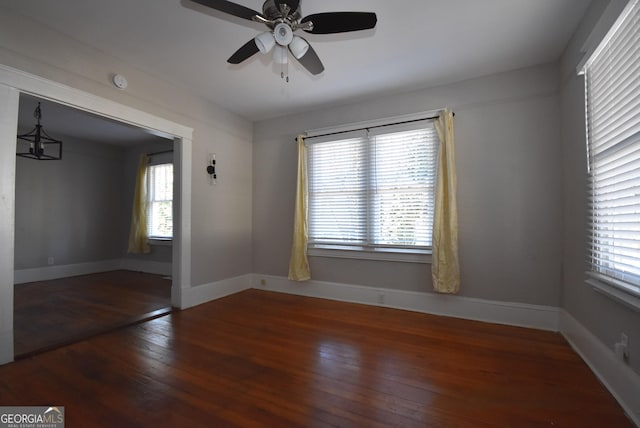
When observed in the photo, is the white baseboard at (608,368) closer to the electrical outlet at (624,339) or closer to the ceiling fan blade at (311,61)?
the electrical outlet at (624,339)

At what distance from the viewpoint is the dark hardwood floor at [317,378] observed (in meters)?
1.57

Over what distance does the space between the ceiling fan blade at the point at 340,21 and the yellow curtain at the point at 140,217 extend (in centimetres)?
527

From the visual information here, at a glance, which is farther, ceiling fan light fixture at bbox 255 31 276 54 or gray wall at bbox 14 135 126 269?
gray wall at bbox 14 135 126 269

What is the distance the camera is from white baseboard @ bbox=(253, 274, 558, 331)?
9.21ft

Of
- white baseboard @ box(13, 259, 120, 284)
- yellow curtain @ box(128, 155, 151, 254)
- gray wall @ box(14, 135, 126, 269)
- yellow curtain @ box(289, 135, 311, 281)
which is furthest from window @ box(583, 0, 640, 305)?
gray wall @ box(14, 135, 126, 269)

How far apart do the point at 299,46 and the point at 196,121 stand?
2.31m

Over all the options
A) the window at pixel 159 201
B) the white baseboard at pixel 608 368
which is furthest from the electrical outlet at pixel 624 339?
the window at pixel 159 201

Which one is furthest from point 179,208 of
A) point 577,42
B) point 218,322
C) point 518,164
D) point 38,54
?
point 577,42

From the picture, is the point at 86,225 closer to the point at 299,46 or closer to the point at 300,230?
the point at 300,230

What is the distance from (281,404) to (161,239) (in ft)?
16.1

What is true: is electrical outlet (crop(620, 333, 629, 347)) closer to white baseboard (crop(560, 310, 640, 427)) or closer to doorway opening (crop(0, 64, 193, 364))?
Answer: white baseboard (crop(560, 310, 640, 427))

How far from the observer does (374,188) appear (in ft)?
11.9

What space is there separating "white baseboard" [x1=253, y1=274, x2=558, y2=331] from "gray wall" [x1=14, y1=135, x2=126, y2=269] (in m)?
4.16

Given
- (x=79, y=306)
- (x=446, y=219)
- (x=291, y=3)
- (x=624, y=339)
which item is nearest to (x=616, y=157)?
(x=624, y=339)
